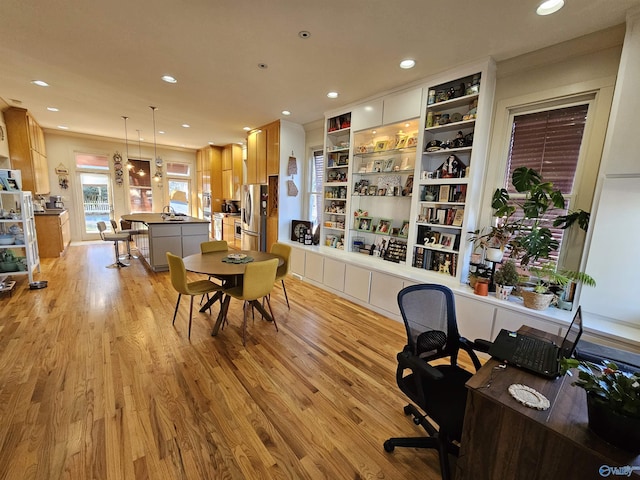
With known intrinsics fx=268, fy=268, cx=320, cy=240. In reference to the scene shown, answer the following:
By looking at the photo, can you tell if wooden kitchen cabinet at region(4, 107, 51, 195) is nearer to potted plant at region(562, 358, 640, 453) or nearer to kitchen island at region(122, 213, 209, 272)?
kitchen island at region(122, 213, 209, 272)

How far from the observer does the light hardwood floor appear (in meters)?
1.54

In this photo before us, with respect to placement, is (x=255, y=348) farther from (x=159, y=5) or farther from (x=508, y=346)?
(x=159, y=5)

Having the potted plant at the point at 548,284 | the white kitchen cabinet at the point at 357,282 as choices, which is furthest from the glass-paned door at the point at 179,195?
the potted plant at the point at 548,284

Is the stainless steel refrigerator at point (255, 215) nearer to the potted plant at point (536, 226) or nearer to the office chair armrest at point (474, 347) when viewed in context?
the potted plant at point (536, 226)

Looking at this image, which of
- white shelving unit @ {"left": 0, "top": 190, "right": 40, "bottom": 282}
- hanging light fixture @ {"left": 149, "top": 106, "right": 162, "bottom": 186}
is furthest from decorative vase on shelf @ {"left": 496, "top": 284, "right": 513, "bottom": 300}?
white shelving unit @ {"left": 0, "top": 190, "right": 40, "bottom": 282}

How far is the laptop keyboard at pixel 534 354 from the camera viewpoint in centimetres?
135

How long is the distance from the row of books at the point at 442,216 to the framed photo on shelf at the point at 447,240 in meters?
0.17

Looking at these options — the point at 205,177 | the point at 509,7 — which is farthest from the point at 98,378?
the point at 205,177

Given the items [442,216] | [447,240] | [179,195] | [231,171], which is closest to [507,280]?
[447,240]

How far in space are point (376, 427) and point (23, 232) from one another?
5.42 metres

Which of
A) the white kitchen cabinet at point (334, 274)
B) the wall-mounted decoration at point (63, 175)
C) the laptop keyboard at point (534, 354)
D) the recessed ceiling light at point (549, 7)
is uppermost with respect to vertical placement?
the recessed ceiling light at point (549, 7)

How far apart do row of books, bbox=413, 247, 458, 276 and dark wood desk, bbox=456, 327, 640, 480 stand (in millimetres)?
1921

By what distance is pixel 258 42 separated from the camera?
248 cm

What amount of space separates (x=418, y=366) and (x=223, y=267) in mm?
2102
